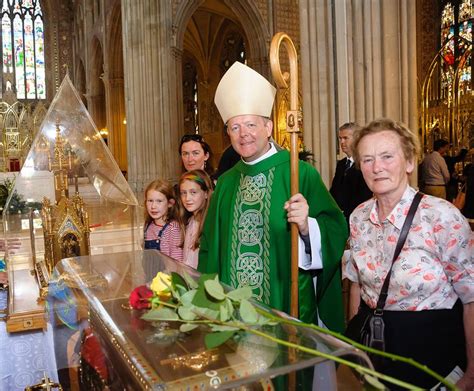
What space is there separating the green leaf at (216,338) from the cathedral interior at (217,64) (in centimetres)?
450

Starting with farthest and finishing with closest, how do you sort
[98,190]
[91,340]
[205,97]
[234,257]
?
[205,97] < [98,190] < [234,257] < [91,340]

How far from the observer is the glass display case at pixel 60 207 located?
3930 millimetres

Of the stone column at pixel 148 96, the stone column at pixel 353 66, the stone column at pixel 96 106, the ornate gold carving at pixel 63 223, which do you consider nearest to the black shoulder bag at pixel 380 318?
the ornate gold carving at pixel 63 223

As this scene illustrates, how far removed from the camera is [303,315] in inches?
97.8

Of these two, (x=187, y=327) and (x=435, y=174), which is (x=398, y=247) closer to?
(x=187, y=327)

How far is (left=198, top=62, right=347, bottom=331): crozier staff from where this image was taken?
248cm

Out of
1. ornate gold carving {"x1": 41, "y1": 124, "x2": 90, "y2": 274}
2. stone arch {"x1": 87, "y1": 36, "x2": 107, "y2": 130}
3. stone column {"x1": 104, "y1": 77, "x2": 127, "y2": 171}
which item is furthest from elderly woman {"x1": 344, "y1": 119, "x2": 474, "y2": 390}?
stone arch {"x1": 87, "y1": 36, "x2": 107, "y2": 130}

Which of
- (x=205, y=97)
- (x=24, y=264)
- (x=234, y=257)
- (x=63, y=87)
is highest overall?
(x=205, y=97)

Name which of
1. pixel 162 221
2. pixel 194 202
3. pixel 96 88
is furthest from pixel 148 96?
pixel 96 88

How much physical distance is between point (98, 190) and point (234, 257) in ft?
9.23

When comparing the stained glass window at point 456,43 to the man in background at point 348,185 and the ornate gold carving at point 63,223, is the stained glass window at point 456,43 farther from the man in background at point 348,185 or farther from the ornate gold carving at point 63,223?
the ornate gold carving at point 63,223

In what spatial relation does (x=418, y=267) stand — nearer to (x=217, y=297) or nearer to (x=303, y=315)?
(x=303, y=315)

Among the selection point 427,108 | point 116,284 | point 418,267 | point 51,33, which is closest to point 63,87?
point 116,284

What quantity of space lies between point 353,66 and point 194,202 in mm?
2836
